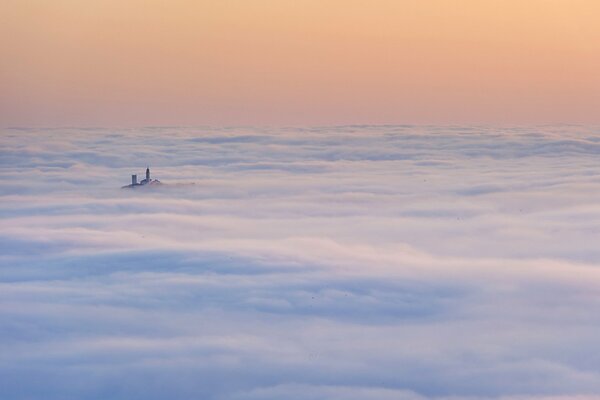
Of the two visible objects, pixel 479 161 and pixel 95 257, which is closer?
pixel 95 257

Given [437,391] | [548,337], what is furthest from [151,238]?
[437,391]

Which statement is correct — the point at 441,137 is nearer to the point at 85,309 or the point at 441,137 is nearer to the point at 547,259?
the point at 547,259

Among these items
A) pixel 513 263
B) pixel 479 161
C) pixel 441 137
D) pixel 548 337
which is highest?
pixel 441 137

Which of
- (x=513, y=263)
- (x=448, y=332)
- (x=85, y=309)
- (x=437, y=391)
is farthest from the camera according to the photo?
(x=513, y=263)

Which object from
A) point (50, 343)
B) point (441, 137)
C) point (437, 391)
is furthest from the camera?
point (441, 137)

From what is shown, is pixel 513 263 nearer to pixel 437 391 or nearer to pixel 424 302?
pixel 424 302

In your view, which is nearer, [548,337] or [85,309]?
[548,337]

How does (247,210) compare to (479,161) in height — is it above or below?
below

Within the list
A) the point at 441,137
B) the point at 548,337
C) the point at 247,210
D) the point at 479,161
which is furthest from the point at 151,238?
the point at 441,137

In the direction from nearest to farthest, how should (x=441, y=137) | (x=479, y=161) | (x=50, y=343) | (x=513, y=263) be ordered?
1. (x=50, y=343)
2. (x=513, y=263)
3. (x=479, y=161)
4. (x=441, y=137)
